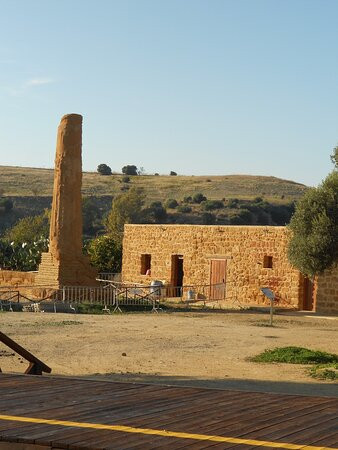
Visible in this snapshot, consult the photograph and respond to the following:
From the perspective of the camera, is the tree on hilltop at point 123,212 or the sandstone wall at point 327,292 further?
the tree on hilltop at point 123,212

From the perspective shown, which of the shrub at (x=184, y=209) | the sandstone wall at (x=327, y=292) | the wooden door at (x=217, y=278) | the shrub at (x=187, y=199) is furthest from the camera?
the shrub at (x=187, y=199)

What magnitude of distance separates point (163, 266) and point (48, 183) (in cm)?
5649

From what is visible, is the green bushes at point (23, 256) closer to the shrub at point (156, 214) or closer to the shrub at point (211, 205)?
the shrub at point (156, 214)

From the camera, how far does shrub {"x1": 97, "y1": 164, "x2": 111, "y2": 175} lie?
94188 millimetres

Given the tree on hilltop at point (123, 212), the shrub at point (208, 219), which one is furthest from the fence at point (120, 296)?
the shrub at point (208, 219)

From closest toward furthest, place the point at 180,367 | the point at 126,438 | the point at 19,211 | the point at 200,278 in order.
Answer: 1. the point at 126,438
2. the point at 180,367
3. the point at 200,278
4. the point at 19,211

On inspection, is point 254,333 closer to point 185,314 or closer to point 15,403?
point 185,314

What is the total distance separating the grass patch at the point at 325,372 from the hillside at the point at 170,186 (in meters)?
61.1

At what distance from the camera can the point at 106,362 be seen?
15547 mm

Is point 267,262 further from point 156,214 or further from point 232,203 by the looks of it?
point 232,203

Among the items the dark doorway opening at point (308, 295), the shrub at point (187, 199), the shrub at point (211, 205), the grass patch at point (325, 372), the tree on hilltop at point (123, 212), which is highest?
the shrub at point (187, 199)

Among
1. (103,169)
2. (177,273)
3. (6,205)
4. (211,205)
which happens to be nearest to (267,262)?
(177,273)

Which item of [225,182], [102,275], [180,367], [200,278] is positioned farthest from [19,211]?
[180,367]

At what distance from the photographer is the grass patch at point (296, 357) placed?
16109 millimetres
